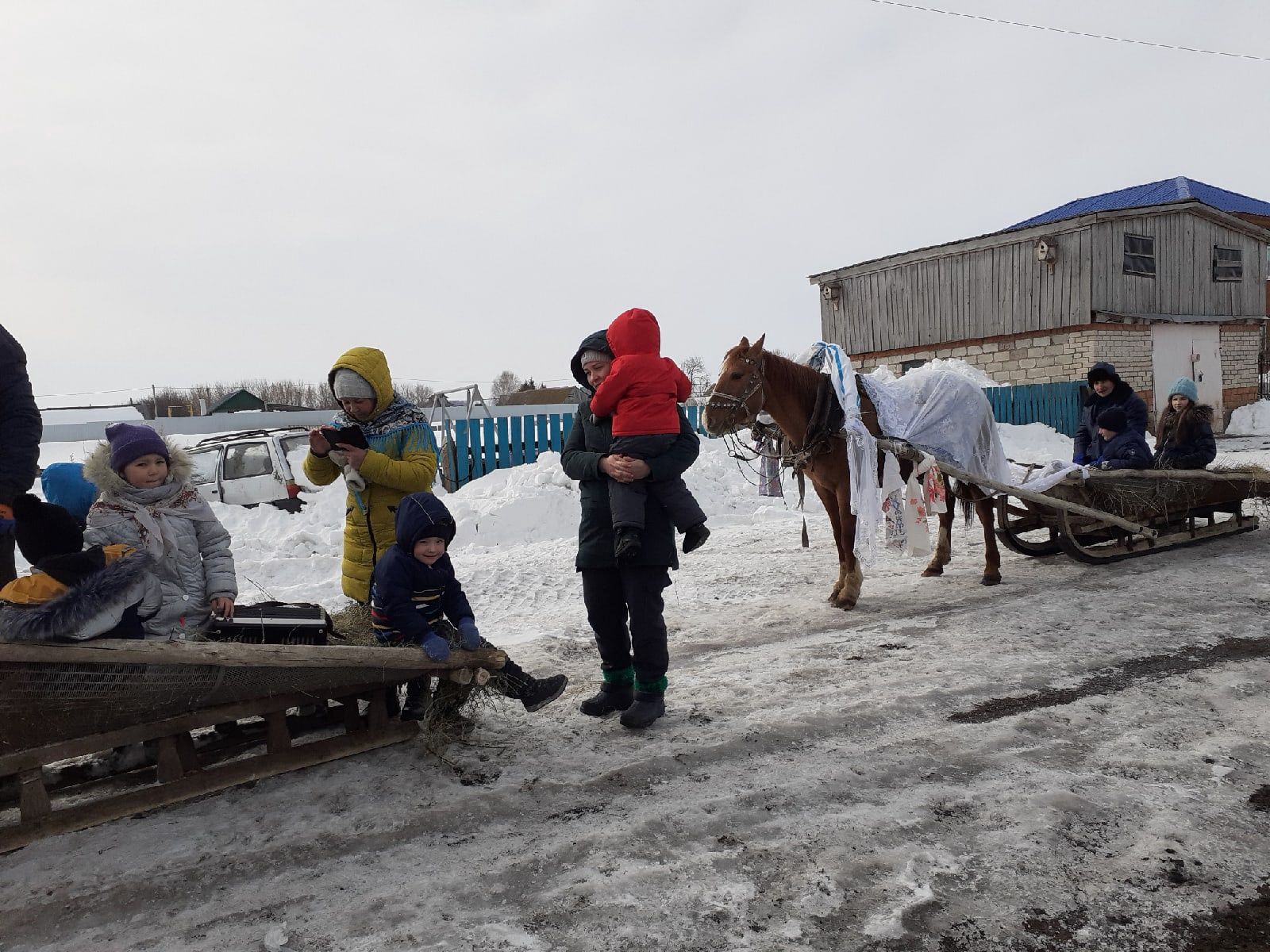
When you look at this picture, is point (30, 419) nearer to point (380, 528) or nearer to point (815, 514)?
point (380, 528)

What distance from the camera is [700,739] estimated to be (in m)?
3.61

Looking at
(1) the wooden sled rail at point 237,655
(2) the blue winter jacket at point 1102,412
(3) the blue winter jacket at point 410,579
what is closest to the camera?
(1) the wooden sled rail at point 237,655

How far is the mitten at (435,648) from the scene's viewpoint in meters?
3.29

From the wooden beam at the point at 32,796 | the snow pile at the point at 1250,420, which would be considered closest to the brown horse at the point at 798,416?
the wooden beam at the point at 32,796

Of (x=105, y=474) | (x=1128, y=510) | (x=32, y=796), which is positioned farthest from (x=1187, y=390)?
(x=32, y=796)

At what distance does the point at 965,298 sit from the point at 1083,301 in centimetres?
311

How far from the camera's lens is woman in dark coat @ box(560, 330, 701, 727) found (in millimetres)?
3793

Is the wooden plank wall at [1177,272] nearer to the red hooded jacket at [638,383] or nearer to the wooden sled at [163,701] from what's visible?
the red hooded jacket at [638,383]

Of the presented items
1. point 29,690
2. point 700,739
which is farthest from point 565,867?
point 29,690

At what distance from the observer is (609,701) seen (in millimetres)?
4047

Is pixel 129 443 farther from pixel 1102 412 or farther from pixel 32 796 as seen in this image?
pixel 1102 412

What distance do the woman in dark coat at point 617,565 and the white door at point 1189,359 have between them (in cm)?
2188

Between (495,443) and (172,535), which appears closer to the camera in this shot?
(172,535)

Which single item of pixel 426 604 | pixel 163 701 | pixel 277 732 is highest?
pixel 426 604
